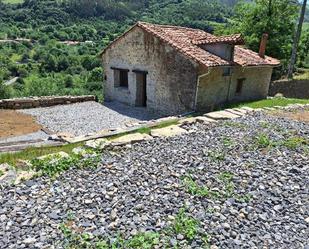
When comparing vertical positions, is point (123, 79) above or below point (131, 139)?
below

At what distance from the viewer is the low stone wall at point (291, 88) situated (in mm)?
28891

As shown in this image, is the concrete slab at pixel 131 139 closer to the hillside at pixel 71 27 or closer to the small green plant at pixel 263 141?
the small green plant at pixel 263 141

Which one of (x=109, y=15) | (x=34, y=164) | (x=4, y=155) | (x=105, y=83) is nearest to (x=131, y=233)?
(x=34, y=164)

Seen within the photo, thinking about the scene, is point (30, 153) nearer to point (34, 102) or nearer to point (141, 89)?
point (34, 102)

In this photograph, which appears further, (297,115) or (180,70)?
(180,70)

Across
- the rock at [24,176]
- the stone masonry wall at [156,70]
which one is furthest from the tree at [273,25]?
the rock at [24,176]

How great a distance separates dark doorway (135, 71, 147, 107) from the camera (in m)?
20.7

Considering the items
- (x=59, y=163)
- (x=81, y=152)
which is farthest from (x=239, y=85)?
(x=59, y=163)

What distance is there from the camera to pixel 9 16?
114 meters

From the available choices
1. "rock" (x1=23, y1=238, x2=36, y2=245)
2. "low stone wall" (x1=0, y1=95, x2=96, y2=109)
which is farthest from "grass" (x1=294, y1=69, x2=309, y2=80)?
"rock" (x1=23, y1=238, x2=36, y2=245)

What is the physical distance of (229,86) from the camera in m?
19.6

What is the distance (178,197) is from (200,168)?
166 centimetres

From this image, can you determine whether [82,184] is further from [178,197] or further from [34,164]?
[178,197]

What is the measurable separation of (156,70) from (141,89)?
2.30 metres
